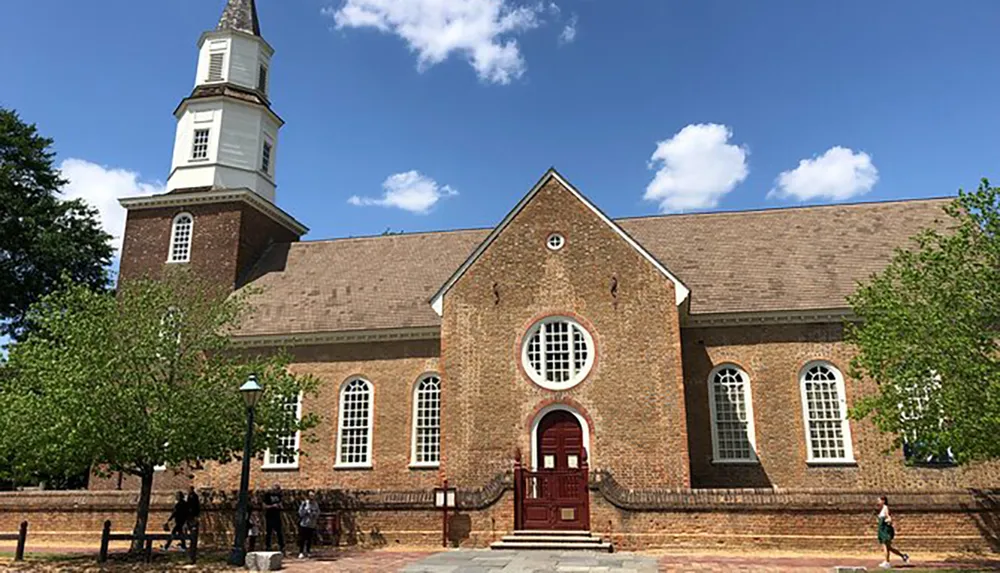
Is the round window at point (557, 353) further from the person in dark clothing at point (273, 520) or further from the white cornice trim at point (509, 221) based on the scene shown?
the person in dark clothing at point (273, 520)

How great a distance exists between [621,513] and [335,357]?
12044 millimetres

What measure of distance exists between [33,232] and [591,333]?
104ft

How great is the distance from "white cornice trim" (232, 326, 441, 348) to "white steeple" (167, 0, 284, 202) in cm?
741

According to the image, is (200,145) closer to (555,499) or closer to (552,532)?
(555,499)

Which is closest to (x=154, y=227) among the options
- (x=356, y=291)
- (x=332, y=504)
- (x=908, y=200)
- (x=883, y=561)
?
(x=356, y=291)

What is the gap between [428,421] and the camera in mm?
23875

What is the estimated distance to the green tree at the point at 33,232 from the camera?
36.5m

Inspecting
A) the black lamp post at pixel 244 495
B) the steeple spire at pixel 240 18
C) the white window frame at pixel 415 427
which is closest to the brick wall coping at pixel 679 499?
the black lamp post at pixel 244 495

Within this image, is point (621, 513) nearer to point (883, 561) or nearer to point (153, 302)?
point (883, 561)

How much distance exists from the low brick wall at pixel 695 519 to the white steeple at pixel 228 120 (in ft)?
48.4

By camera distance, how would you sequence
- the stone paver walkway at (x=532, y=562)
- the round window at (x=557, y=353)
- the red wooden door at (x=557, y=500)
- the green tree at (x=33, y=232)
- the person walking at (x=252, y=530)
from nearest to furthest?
the stone paver walkway at (x=532, y=562) → the person walking at (x=252, y=530) → the red wooden door at (x=557, y=500) → the round window at (x=557, y=353) → the green tree at (x=33, y=232)

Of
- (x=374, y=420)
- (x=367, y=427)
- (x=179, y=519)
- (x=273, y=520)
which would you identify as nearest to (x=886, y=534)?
(x=273, y=520)

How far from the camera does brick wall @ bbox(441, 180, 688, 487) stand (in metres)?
19.5

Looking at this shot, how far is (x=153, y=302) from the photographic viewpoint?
1869 cm
